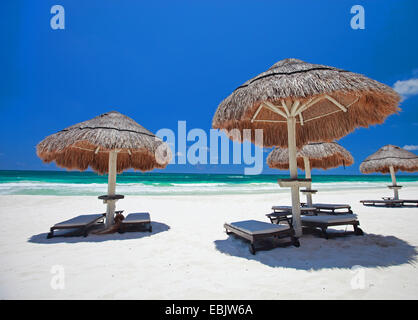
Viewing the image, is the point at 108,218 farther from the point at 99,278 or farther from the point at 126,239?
the point at 99,278

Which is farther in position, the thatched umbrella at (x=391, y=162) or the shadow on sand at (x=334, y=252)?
the thatched umbrella at (x=391, y=162)

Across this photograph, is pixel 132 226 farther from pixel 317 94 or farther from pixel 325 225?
pixel 317 94

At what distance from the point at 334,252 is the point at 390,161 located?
27.7 feet

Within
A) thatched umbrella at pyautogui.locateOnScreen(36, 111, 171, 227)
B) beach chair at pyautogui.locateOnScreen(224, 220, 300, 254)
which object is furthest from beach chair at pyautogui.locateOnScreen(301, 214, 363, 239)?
thatched umbrella at pyautogui.locateOnScreen(36, 111, 171, 227)

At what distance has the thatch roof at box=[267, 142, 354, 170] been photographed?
24.3 feet

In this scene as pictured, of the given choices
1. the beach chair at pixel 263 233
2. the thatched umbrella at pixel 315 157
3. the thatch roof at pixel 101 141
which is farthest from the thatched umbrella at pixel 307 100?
the thatched umbrella at pixel 315 157

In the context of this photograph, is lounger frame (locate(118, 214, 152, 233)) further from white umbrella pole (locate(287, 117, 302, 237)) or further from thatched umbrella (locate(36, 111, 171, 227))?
white umbrella pole (locate(287, 117, 302, 237))

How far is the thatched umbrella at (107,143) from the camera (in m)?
4.46

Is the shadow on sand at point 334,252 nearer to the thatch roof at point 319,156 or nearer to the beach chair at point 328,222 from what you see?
the beach chair at point 328,222

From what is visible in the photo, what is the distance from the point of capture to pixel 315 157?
7340mm

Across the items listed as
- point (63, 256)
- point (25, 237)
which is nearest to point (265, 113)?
point (63, 256)

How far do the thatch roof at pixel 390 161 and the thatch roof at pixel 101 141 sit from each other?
9.42m

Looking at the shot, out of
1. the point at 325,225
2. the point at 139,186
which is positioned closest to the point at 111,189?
the point at 325,225

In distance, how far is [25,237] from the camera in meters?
4.63
